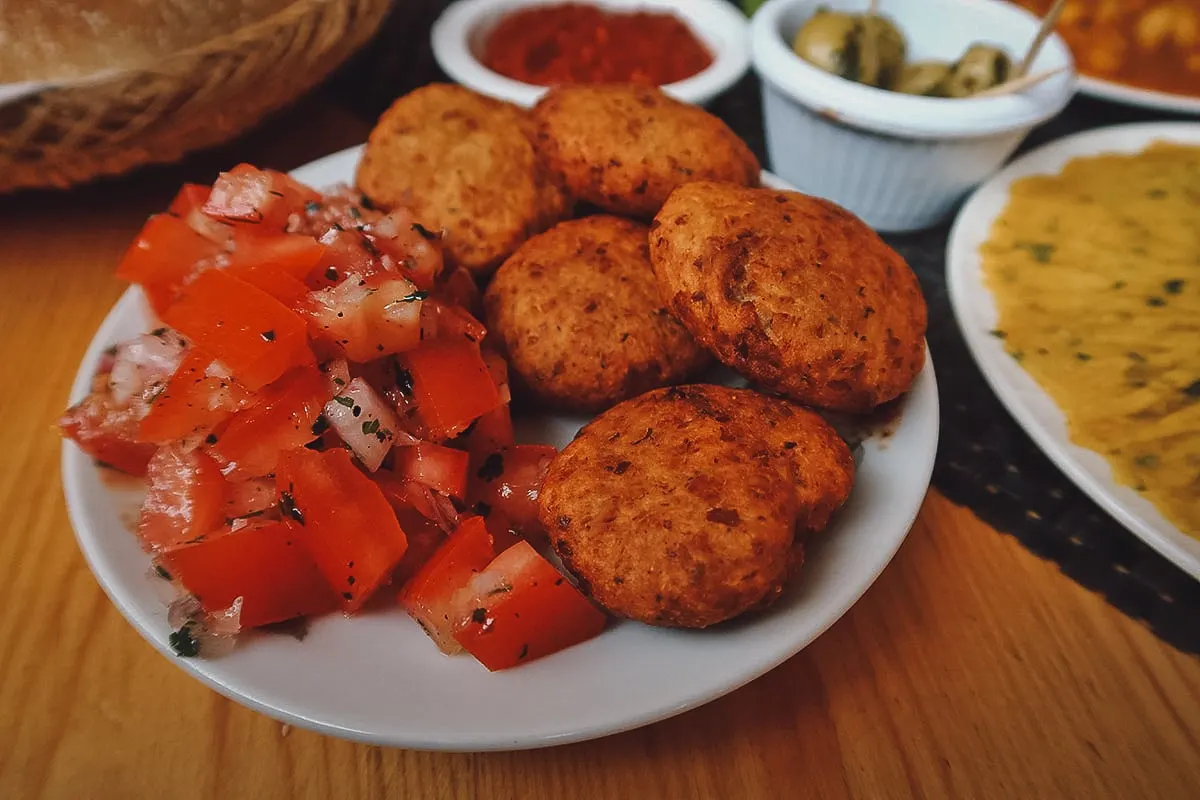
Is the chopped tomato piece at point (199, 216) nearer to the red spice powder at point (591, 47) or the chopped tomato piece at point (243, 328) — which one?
the chopped tomato piece at point (243, 328)

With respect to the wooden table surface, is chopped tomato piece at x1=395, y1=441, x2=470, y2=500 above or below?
above

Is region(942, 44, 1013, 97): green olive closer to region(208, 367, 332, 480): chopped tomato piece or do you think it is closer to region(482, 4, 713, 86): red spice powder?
region(482, 4, 713, 86): red spice powder

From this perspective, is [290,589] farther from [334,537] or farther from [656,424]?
[656,424]

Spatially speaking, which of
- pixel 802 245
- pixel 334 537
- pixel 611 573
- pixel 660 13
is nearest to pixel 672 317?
pixel 802 245

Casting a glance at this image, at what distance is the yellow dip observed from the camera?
1624 millimetres

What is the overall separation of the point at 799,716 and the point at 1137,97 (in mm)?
2626

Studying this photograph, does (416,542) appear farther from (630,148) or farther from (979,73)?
(979,73)

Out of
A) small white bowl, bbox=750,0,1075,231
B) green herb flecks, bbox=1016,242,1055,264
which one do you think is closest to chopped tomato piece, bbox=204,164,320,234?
small white bowl, bbox=750,0,1075,231

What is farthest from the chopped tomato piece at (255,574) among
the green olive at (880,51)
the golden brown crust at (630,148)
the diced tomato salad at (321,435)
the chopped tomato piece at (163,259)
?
the green olive at (880,51)

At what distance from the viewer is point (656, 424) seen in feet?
4.44

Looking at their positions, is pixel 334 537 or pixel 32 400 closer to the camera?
pixel 334 537

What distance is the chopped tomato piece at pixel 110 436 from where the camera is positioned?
1341mm

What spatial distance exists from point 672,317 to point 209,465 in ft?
2.91

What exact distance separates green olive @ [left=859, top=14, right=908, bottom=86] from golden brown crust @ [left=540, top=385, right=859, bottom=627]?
1467 millimetres
